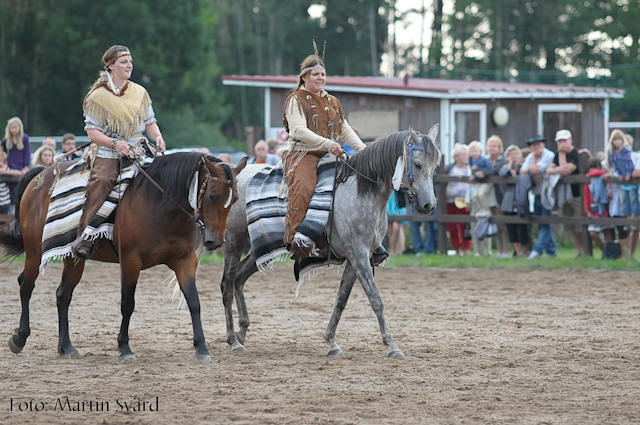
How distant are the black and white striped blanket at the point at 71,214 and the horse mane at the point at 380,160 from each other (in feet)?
6.16

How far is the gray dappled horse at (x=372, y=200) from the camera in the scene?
6.71m

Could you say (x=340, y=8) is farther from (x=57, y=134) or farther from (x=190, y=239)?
(x=190, y=239)

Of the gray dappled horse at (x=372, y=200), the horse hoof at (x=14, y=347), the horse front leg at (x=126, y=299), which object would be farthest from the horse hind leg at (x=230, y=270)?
the horse hoof at (x=14, y=347)

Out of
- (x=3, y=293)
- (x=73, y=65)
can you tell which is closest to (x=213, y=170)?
(x=3, y=293)

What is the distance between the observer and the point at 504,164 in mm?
13977

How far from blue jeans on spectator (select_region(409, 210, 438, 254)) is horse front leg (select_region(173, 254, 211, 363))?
28.0ft

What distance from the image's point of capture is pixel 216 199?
631 centimetres

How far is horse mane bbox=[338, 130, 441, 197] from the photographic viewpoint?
676 cm

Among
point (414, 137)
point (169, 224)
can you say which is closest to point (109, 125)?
point (169, 224)

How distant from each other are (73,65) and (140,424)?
3866 cm

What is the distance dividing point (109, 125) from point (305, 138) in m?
1.63

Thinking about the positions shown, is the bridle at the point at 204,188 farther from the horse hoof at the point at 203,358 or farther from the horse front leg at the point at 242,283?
the horse front leg at the point at 242,283

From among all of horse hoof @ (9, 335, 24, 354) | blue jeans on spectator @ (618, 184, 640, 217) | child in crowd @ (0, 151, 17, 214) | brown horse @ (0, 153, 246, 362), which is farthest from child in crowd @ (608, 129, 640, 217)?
child in crowd @ (0, 151, 17, 214)

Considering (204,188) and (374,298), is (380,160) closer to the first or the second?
(374,298)
